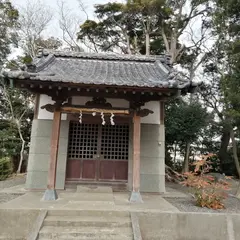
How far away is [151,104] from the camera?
790cm

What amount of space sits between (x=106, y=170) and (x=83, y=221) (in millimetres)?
3175

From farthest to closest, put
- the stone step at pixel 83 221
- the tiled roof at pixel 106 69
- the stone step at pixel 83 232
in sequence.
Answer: the tiled roof at pixel 106 69, the stone step at pixel 83 221, the stone step at pixel 83 232

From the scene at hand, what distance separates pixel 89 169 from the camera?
7.77 m

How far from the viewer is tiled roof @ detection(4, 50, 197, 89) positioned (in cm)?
538

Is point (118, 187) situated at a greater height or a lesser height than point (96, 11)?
lesser

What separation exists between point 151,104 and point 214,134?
985 cm

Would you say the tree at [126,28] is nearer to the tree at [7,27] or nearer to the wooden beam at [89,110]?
the tree at [7,27]

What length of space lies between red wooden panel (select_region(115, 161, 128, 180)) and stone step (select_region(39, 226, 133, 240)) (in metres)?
3.17

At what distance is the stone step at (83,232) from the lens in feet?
14.4

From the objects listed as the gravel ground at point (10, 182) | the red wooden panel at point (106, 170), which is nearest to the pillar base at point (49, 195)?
the red wooden panel at point (106, 170)

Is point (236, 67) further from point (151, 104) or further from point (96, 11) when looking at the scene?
point (96, 11)

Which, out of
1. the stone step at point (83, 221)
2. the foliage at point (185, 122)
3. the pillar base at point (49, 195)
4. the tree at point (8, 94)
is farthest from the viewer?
the tree at point (8, 94)

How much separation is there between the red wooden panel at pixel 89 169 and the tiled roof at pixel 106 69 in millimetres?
2917

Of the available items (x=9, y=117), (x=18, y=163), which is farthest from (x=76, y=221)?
(x=9, y=117)
